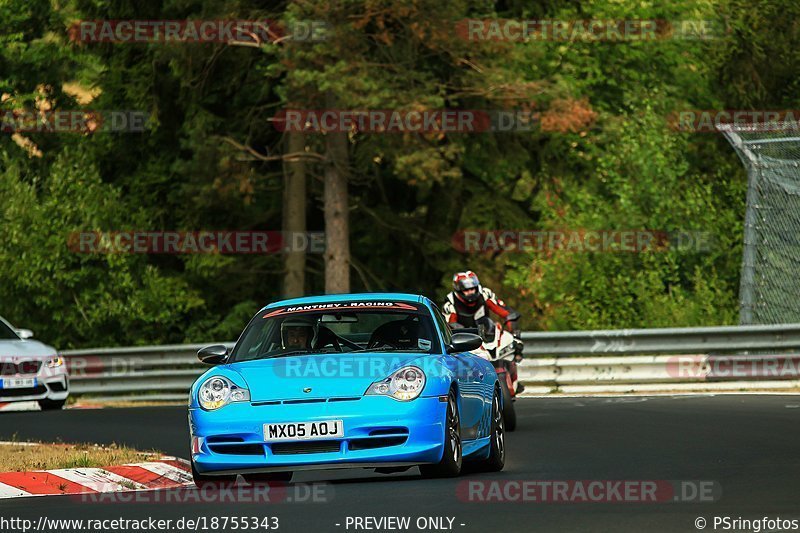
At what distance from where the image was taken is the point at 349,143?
38.9m

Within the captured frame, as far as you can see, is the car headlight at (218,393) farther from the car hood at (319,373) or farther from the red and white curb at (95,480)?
the red and white curb at (95,480)

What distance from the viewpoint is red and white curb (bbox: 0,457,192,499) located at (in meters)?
13.0

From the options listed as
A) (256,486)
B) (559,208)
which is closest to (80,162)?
(559,208)

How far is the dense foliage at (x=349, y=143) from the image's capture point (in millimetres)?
34562

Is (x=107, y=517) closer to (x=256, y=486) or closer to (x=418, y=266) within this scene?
(x=256, y=486)

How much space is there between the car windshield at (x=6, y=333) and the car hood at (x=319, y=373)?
14.0 meters

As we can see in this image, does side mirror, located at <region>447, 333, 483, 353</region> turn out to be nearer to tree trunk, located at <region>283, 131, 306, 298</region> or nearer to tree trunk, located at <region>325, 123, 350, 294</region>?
tree trunk, located at <region>325, 123, 350, 294</region>

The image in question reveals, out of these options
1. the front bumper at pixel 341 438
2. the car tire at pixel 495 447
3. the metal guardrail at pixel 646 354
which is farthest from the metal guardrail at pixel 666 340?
the front bumper at pixel 341 438

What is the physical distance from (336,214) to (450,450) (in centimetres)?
2297

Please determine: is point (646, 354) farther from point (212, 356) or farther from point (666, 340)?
point (212, 356)

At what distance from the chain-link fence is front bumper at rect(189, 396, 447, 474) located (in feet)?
41.9

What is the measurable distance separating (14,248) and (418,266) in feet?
30.2

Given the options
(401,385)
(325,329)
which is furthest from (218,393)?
(325,329)

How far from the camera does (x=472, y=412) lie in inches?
515
